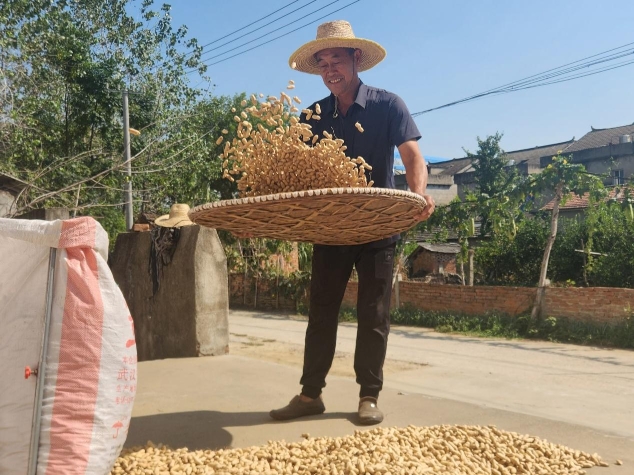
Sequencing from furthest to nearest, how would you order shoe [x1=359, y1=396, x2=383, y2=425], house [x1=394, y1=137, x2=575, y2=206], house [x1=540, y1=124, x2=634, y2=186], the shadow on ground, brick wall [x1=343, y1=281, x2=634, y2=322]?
house [x1=394, y1=137, x2=575, y2=206] < house [x1=540, y1=124, x2=634, y2=186] < brick wall [x1=343, y1=281, x2=634, y2=322] < shoe [x1=359, y1=396, x2=383, y2=425] < the shadow on ground

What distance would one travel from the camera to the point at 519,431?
2.90 metres

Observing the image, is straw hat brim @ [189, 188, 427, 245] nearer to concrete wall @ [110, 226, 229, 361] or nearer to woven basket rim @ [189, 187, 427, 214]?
woven basket rim @ [189, 187, 427, 214]

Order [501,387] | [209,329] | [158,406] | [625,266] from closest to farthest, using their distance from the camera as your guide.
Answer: [158,406] < [501,387] < [209,329] < [625,266]

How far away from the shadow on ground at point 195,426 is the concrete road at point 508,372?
0.48 m

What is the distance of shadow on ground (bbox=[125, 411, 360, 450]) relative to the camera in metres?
2.80

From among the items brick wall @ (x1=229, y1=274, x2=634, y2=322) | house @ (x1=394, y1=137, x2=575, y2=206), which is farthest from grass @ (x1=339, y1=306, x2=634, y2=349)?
house @ (x1=394, y1=137, x2=575, y2=206)

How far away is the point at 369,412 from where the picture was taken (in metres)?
3.00

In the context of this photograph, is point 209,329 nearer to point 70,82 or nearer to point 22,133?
point 22,133

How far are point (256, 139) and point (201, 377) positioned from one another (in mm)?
2022

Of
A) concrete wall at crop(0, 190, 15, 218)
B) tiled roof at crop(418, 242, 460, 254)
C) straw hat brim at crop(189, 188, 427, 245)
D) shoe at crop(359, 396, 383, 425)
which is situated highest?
tiled roof at crop(418, 242, 460, 254)

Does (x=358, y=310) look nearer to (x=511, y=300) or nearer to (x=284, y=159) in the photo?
(x=284, y=159)

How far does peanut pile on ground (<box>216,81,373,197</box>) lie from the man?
251mm

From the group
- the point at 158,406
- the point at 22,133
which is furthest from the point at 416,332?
the point at 158,406

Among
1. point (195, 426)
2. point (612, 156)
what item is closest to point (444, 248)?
point (612, 156)
